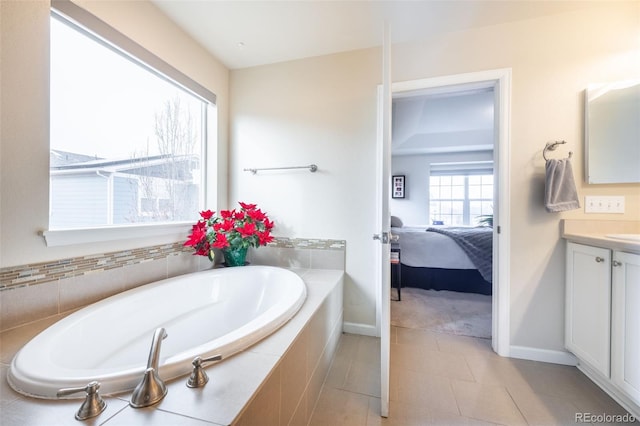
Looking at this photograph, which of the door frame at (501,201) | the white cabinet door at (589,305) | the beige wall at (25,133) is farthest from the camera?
the door frame at (501,201)

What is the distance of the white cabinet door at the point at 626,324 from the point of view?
1.09 metres

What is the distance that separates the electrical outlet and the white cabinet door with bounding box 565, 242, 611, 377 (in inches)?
10.4

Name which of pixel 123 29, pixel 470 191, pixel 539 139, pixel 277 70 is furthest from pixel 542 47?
pixel 470 191

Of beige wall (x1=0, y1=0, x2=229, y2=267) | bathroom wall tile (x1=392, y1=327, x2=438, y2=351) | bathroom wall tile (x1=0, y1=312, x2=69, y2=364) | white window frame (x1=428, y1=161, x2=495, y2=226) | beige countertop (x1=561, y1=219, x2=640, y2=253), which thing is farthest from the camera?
white window frame (x1=428, y1=161, x2=495, y2=226)

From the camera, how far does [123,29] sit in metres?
1.38

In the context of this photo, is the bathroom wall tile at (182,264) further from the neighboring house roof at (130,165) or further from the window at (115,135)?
the neighboring house roof at (130,165)

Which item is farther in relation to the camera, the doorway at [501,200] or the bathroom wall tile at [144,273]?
the doorway at [501,200]

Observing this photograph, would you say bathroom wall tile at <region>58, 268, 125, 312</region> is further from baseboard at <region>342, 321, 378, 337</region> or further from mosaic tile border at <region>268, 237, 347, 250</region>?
baseboard at <region>342, 321, 378, 337</region>

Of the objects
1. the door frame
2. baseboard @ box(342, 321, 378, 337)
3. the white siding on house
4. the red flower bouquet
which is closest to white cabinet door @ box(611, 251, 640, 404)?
the door frame

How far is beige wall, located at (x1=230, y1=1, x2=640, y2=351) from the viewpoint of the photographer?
1526 mm

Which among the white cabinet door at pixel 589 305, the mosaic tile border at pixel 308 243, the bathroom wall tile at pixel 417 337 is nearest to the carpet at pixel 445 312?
the bathroom wall tile at pixel 417 337

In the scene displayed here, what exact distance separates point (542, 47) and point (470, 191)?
169 inches

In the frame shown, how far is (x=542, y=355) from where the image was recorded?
1.60 metres

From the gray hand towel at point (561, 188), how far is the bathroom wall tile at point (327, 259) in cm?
141
